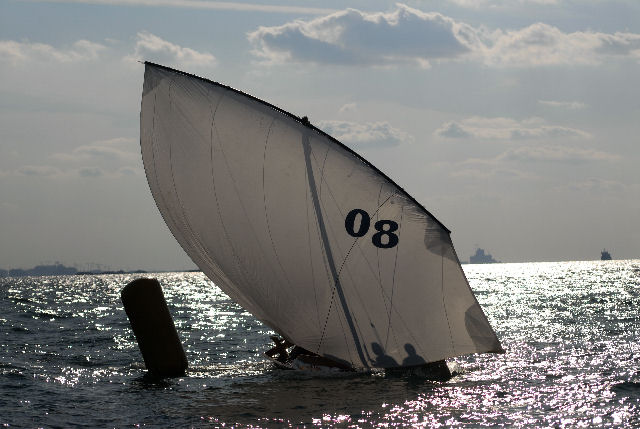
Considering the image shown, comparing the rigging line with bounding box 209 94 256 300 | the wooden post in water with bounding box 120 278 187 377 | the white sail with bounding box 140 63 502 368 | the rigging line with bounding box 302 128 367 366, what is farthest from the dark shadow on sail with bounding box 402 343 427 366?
the wooden post in water with bounding box 120 278 187 377

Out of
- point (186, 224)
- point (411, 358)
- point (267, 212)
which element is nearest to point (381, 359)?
point (411, 358)

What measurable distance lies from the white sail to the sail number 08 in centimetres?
3

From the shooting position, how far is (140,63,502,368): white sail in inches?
1013

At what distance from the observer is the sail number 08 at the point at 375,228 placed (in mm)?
25688

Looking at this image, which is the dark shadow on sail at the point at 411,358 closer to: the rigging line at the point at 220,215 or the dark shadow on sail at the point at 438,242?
the dark shadow on sail at the point at 438,242

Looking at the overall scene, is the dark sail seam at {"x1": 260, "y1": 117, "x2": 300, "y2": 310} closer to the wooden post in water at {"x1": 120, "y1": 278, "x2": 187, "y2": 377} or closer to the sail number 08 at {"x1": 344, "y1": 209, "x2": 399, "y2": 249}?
the sail number 08 at {"x1": 344, "y1": 209, "x2": 399, "y2": 249}

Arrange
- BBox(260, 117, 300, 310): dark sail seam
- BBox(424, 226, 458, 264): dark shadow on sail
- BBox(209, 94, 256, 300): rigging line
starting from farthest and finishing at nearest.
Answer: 1. BBox(209, 94, 256, 300): rigging line
2. BBox(260, 117, 300, 310): dark sail seam
3. BBox(424, 226, 458, 264): dark shadow on sail

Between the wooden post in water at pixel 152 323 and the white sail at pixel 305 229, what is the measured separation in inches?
96.2

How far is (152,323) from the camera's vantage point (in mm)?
26922

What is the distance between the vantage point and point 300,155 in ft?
85.6

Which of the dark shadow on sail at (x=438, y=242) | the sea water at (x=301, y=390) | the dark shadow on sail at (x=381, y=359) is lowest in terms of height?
the sea water at (x=301, y=390)

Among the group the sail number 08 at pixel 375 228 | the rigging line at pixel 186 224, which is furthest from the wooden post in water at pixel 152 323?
the sail number 08 at pixel 375 228

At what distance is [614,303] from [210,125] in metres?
60.2

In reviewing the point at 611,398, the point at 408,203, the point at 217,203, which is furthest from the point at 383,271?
the point at 611,398
